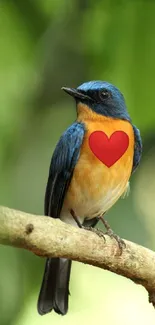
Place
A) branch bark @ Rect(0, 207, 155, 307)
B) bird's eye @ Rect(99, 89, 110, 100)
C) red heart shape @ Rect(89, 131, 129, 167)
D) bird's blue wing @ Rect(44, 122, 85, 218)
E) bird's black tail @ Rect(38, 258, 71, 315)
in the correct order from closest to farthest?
branch bark @ Rect(0, 207, 155, 307)
red heart shape @ Rect(89, 131, 129, 167)
bird's black tail @ Rect(38, 258, 71, 315)
bird's blue wing @ Rect(44, 122, 85, 218)
bird's eye @ Rect(99, 89, 110, 100)

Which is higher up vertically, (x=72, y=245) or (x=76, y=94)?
(x=76, y=94)

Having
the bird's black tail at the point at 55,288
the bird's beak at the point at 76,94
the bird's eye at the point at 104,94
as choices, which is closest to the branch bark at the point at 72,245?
the bird's black tail at the point at 55,288

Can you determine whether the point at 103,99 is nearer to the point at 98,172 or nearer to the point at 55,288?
the point at 98,172

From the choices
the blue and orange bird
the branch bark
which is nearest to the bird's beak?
the blue and orange bird

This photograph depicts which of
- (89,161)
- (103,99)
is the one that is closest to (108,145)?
(89,161)

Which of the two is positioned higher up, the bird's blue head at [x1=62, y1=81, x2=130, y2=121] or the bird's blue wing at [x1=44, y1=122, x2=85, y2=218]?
the bird's blue head at [x1=62, y1=81, x2=130, y2=121]

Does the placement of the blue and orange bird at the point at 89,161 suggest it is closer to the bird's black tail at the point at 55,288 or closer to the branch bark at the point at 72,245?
the bird's black tail at the point at 55,288

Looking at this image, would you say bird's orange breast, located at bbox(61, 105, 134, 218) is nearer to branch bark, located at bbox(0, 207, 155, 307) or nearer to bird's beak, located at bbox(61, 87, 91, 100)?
bird's beak, located at bbox(61, 87, 91, 100)
